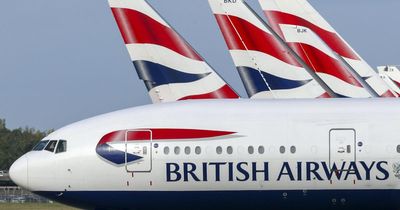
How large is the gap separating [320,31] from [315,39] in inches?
169

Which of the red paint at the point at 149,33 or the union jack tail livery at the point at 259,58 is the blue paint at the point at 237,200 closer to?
the union jack tail livery at the point at 259,58

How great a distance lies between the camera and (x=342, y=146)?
4028cm

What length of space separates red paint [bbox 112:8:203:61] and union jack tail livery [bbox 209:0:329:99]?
1811 millimetres

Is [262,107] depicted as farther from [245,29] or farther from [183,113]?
[245,29]

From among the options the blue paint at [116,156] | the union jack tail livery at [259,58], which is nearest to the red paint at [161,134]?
the blue paint at [116,156]

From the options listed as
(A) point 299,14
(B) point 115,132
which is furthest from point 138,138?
(A) point 299,14

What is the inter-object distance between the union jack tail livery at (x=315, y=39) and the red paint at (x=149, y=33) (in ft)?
14.8

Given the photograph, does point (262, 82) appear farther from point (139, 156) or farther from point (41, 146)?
point (41, 146)

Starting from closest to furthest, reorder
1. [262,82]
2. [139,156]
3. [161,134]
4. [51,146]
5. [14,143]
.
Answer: [139,156] → [161,134] → [51,146] → [262,82] → [14,143]

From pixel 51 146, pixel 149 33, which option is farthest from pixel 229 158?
pixel 149 33

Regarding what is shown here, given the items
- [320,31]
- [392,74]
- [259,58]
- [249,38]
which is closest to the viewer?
[259,58]

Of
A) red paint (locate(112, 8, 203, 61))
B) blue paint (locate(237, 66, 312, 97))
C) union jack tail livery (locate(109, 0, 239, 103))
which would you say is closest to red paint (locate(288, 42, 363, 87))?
blue paint (locate(237, 66, 312, 97))

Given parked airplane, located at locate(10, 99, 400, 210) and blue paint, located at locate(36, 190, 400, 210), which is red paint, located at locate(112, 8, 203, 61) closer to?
parked airplane, located at locate(10, 99, 400, 210)

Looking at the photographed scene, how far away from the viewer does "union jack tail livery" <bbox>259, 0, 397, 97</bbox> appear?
175ft
